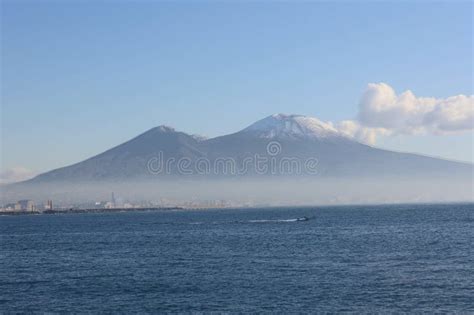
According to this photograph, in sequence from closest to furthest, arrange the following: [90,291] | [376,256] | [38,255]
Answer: [90,291] < [376,256] < [38,255]

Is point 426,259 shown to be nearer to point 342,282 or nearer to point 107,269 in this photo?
point 342,282

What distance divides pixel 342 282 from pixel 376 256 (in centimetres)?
1675

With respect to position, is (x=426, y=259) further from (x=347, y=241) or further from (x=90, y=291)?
(x=90, y=291)

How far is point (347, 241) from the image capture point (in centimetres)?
7844

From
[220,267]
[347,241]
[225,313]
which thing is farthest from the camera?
[347,241]

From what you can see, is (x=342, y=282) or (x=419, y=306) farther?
(x=342, y=282)

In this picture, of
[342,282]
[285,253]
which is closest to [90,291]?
[342,282]

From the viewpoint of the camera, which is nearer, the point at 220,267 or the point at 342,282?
the point at 342,282

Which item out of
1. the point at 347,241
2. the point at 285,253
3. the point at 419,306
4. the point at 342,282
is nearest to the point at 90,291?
the point at 342,282

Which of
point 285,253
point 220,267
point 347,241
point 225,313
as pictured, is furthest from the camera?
point 347,241

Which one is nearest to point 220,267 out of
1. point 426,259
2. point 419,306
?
point 426,259

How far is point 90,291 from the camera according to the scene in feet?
146

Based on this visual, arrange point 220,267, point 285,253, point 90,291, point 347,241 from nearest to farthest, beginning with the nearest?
point 90,291
point 220,267
point 285,253
point 347,241

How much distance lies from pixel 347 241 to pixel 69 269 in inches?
1378
